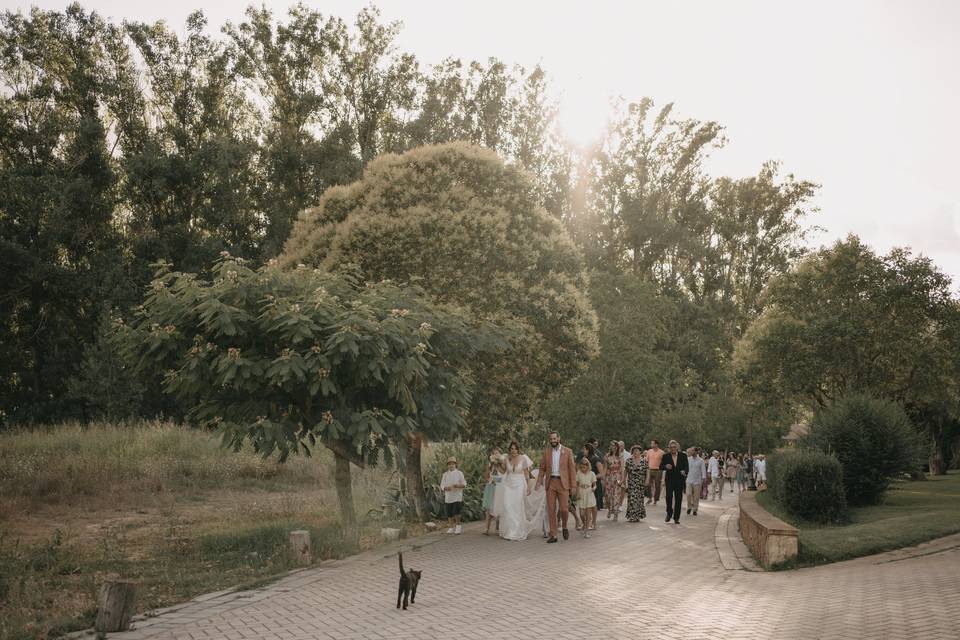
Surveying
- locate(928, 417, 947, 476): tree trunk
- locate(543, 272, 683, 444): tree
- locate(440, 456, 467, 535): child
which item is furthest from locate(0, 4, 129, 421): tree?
locate(928, 417, 947, 476): tree trunk

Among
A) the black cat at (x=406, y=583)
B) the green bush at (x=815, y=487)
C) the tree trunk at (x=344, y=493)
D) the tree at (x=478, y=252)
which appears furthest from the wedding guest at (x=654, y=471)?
the black cat at (x=406, y=583)

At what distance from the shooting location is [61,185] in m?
39.2

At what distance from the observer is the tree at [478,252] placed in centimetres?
1861

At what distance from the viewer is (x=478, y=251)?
18.6 meters

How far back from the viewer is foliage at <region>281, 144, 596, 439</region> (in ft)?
61.1

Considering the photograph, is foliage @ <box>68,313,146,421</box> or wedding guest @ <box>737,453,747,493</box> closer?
foliage @ <box>68,313,146,421</box>

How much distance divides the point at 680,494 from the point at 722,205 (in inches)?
1474

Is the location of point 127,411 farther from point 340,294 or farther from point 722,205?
point 722,205

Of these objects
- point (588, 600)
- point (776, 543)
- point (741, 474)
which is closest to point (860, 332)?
point (741, 474)

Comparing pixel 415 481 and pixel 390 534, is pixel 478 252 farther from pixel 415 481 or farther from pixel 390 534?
pixel 390 534

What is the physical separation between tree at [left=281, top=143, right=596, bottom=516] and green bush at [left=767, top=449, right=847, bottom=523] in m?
5.31

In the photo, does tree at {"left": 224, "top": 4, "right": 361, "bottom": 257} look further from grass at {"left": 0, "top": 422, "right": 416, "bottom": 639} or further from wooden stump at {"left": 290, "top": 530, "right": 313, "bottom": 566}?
wooden stump at {"left": 290, "top": 530, "right": 313, "bottom": 566}

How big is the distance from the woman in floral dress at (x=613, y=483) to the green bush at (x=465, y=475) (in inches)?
128

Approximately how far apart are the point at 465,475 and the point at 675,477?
532 cm
